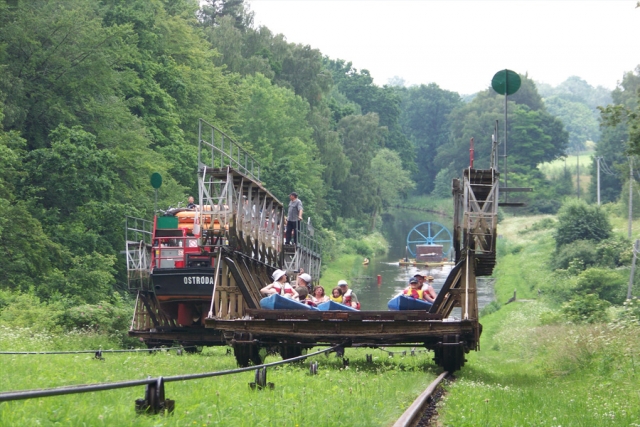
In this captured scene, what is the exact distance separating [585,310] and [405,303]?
1799 centimetres

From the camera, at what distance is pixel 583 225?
68.4 meters

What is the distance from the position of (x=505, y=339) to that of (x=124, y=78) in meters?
24.7

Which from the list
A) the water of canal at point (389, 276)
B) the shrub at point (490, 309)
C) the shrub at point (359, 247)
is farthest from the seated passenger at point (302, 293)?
the shrub at point (359, 247)

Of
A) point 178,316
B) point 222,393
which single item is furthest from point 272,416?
point 178,316

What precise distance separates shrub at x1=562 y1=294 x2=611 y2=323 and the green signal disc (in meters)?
15.0

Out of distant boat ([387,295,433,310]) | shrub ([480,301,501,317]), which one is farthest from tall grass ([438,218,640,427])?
shrub ([480,301,501,317])

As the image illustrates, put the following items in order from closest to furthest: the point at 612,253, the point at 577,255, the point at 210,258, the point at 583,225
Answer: the point at 210,258, the point at 612,253, the point at 577,255, the point at 583,225

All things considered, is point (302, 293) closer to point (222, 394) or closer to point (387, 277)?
point (222, 394)

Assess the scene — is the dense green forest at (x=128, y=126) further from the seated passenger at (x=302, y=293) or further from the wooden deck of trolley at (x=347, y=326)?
the wooden deck of trolley at (x=347, y=326)

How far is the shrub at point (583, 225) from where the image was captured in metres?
68.4

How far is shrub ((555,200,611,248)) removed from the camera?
68.4 meters

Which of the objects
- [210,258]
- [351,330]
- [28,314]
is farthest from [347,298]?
[28,314]

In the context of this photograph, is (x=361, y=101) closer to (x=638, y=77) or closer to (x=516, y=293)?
(x=638, y=77)

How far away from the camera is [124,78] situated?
177 ft
